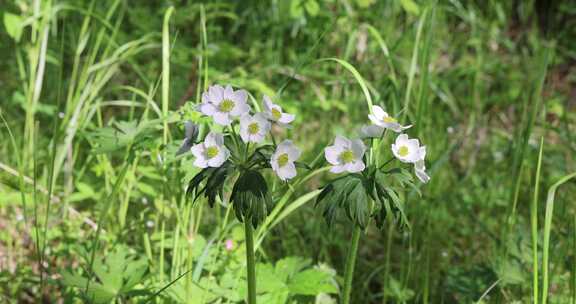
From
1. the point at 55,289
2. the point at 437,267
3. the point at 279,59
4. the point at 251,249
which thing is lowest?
the point at 55,289

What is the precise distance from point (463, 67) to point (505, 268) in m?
1.55

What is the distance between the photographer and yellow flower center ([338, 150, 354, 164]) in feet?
3.74

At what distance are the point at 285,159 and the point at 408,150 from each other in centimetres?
24

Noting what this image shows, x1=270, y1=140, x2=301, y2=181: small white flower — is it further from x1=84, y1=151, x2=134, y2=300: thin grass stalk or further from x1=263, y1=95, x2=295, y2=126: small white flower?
x1=84, y1=151, x2=134, y2=300: thin grass stalk

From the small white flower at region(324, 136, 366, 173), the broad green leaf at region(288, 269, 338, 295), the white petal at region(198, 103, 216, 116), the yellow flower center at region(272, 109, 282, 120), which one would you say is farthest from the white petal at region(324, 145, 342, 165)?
the broad green leaf at region(288, 269, 338, 295)

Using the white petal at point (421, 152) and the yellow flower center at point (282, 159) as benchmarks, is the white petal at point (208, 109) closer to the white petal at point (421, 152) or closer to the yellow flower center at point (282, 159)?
the yellow flower center at point (282, 159)

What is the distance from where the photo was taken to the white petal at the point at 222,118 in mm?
1129

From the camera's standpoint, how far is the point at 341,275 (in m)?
2.07

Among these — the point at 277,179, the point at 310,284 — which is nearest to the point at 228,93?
the point at 310,284

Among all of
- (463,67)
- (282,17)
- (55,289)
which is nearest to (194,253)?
(55,289)

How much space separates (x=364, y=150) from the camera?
3.71ft

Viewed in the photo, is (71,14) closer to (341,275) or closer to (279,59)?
(279,59)

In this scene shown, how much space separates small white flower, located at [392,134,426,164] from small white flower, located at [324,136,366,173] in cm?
9

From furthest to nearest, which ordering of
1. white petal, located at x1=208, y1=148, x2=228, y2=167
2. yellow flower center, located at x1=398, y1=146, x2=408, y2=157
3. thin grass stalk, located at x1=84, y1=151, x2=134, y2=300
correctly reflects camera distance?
thin grass stalk, located at x1=84, y1=151, x2=134, y2=300, yellow flower center, located at x1=398, y1=146, x2=408, y2=157, white petal, located at x1=208, y1=148, x2=228, y2=167
